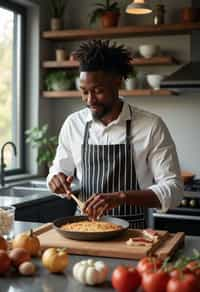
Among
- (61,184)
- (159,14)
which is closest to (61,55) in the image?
(159,14)

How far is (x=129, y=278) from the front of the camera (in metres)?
1.34

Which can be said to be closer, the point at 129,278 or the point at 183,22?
the point at 129,278

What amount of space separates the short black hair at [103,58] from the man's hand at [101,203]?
0.57m

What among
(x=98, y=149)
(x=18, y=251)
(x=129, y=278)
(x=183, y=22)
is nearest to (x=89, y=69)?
(x=98, y=149)

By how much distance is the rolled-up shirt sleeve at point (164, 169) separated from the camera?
2.17 m

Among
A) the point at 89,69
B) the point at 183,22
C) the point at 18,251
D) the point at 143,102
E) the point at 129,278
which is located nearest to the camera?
the point at 129,278

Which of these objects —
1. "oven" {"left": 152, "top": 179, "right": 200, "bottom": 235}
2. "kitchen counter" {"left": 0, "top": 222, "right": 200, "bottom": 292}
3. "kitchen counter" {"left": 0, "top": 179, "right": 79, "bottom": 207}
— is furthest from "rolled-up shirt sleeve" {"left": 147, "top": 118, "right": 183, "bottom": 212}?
"oven" {"left": 152, "top": 179, "right": 200, "bottom": 235}

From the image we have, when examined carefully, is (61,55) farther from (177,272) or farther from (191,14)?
(177,272)

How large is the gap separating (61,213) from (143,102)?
1293mm

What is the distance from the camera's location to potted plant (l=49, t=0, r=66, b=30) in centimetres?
448

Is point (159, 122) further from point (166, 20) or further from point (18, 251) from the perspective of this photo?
point (166, 20)

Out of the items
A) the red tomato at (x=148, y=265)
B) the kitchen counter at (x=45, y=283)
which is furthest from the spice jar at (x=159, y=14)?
the red tomato at (x=148, y=265)

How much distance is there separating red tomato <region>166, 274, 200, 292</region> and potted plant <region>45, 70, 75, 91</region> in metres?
3.34

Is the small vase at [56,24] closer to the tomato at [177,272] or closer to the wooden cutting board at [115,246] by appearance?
the wooden cutting board at [115,246]
